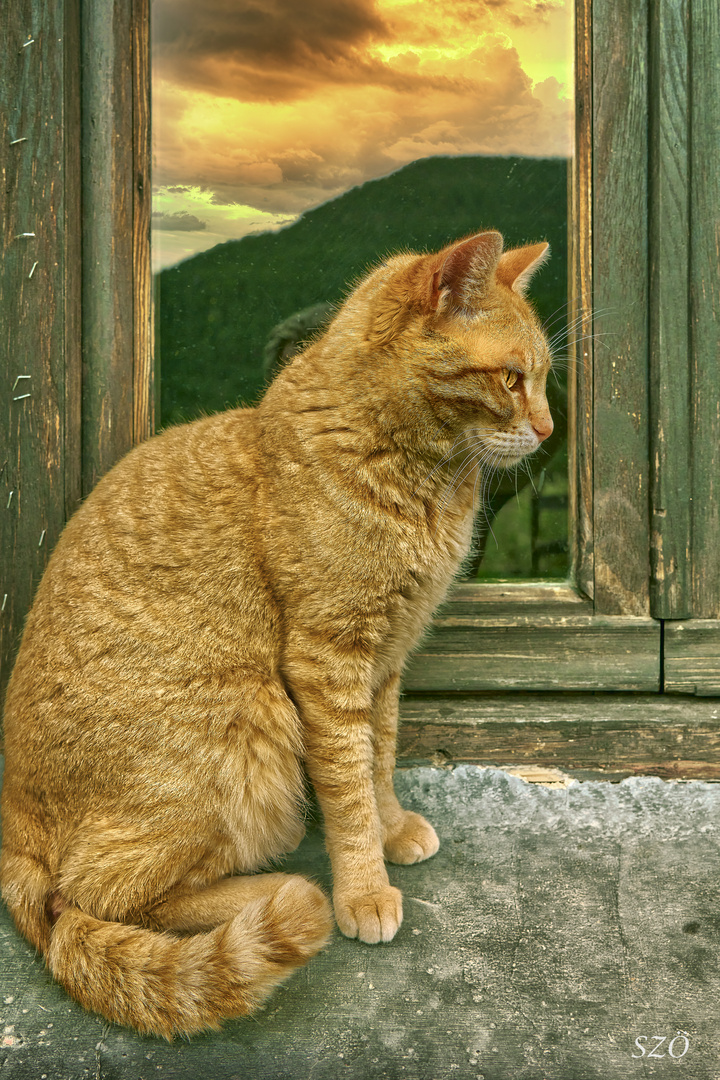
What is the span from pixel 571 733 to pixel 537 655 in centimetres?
29

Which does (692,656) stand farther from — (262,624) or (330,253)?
(330,253)

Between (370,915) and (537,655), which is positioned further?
(537,655)

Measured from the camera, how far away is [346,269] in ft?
8.80

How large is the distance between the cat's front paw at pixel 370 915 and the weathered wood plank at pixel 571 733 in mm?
788

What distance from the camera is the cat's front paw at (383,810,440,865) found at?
223 cm

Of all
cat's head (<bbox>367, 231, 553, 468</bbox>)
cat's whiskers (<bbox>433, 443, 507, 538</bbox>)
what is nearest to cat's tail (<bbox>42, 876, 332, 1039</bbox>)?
cat's whiskers (<bbox>433, 443, 507, 538</bbox>)

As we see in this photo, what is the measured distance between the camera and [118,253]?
2.57 m

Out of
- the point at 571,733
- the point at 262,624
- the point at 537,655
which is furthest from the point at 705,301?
the point at 262,624

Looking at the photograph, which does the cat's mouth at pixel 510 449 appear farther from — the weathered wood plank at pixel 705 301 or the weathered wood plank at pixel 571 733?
the weathered wood plank at pixel 571 733

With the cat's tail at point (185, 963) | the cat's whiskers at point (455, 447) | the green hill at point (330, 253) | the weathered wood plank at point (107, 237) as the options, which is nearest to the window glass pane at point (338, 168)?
the green hill at point (330, 253)

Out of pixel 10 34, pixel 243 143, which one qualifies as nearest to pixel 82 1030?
pixel 243 143

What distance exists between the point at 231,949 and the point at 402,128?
248 centimetres

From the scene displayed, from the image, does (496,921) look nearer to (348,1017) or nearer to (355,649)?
(348,1017)

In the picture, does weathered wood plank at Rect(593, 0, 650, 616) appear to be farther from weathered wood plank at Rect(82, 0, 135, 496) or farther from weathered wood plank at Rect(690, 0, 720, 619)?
weathered wood plank at Rect(82, 0, 135, 496)
